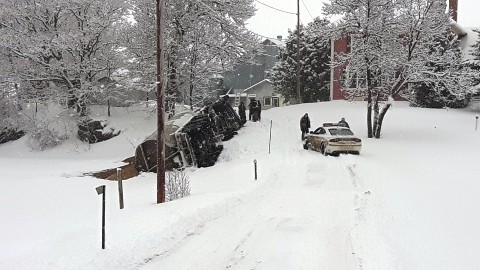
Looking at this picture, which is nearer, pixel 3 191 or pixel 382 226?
pixel 382 226

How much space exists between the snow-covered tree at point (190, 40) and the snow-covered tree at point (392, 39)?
6.18 m

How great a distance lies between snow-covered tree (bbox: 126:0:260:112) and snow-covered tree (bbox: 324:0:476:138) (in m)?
6.18

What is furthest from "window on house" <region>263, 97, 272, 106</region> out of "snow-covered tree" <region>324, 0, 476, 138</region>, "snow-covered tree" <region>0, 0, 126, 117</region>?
"snow-covered tree" <region>324, 0, 476, 138</region>

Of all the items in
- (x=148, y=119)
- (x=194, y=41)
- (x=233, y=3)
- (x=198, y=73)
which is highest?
(x=233, y=3)

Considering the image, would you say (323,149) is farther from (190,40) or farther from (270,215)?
(190,40)

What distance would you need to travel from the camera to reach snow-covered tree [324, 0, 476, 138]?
2456 cm

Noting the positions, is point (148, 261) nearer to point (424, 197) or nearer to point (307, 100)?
point (424, 197)

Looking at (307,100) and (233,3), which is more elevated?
(233,3)

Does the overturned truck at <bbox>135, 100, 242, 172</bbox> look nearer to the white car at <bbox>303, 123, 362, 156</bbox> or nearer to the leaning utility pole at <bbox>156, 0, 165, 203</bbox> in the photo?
the white car at <bbox>303, 123, 362, 156</bbox>

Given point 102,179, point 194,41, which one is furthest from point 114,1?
point 102,179

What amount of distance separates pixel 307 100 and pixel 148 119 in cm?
2255

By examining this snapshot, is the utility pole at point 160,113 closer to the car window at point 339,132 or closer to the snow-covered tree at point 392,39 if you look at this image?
the car window at point 339,132

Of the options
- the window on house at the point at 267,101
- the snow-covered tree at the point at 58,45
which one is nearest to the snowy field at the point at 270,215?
the snow-covered tree at the point at 58,45

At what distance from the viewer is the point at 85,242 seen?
8.12 m
